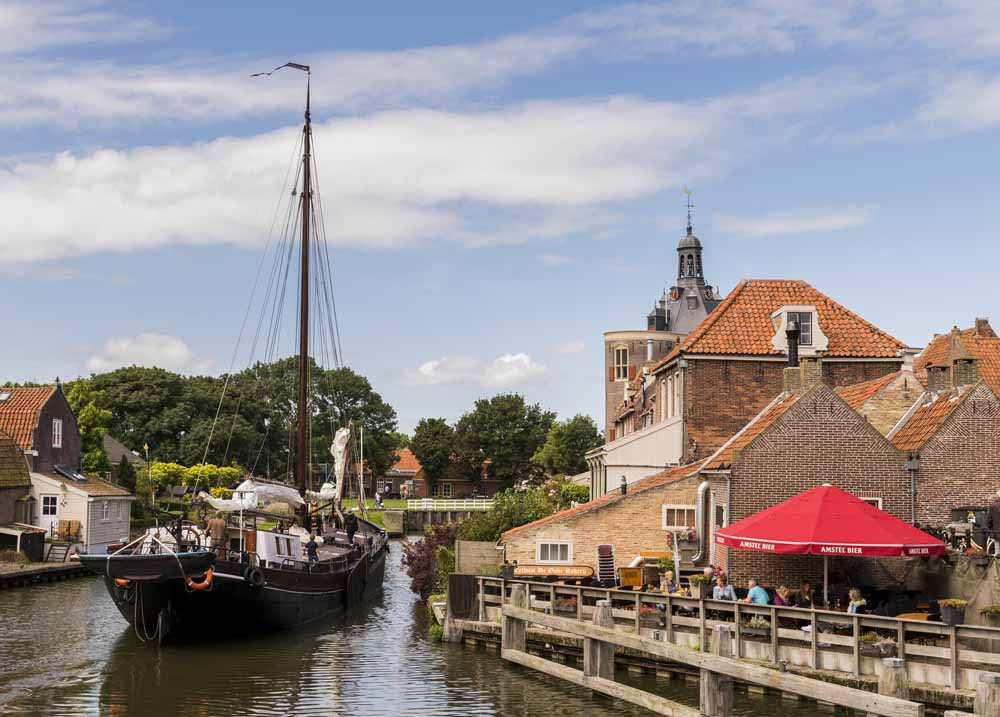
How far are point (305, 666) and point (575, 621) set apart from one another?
9.31 metres

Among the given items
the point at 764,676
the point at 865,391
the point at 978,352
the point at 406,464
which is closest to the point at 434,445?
the point at 406,464

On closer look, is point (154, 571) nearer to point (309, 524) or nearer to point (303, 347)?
point (309, 524)

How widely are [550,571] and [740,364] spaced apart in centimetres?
1374

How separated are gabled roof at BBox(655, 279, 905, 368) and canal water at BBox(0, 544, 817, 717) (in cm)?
1530

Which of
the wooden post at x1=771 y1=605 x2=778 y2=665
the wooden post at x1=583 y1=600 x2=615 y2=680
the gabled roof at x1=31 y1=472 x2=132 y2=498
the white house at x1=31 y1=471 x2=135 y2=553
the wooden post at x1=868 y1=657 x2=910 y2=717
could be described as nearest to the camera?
the wooden post at x1=868 y1=657 x2=910 y2=717

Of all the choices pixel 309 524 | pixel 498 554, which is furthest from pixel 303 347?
pixel 498 554

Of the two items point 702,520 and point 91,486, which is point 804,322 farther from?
point 91,486

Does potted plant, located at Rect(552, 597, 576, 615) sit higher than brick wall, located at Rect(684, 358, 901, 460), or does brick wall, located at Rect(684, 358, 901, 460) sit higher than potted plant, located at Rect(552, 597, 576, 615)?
brick wall, located at Rect(684, 358, 901, 460)

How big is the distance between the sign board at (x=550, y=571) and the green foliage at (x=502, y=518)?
28.0ft

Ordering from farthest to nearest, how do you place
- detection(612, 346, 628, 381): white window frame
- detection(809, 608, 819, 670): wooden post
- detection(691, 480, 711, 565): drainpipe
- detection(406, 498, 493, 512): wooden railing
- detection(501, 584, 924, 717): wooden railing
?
1. detection(612, 346, 628, 381): white window frame
2. detection(406, 498, 493, 512): wooden railing
3. detection(691, 480, 711, 565): drainpipe
4. detection(809, 608, 819, 670): wooden post
5. detection(501, 584, 924, 717): wooden railing

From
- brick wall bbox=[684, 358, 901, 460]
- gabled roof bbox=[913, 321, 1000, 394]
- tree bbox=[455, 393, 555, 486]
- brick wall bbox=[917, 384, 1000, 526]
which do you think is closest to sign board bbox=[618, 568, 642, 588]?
brick wall bbox=[917, 384, 1000, 526]

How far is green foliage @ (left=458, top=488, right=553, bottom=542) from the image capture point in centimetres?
4319

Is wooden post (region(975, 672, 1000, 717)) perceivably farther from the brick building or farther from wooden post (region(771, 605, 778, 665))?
the brick building

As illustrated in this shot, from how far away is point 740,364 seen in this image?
44000mm
